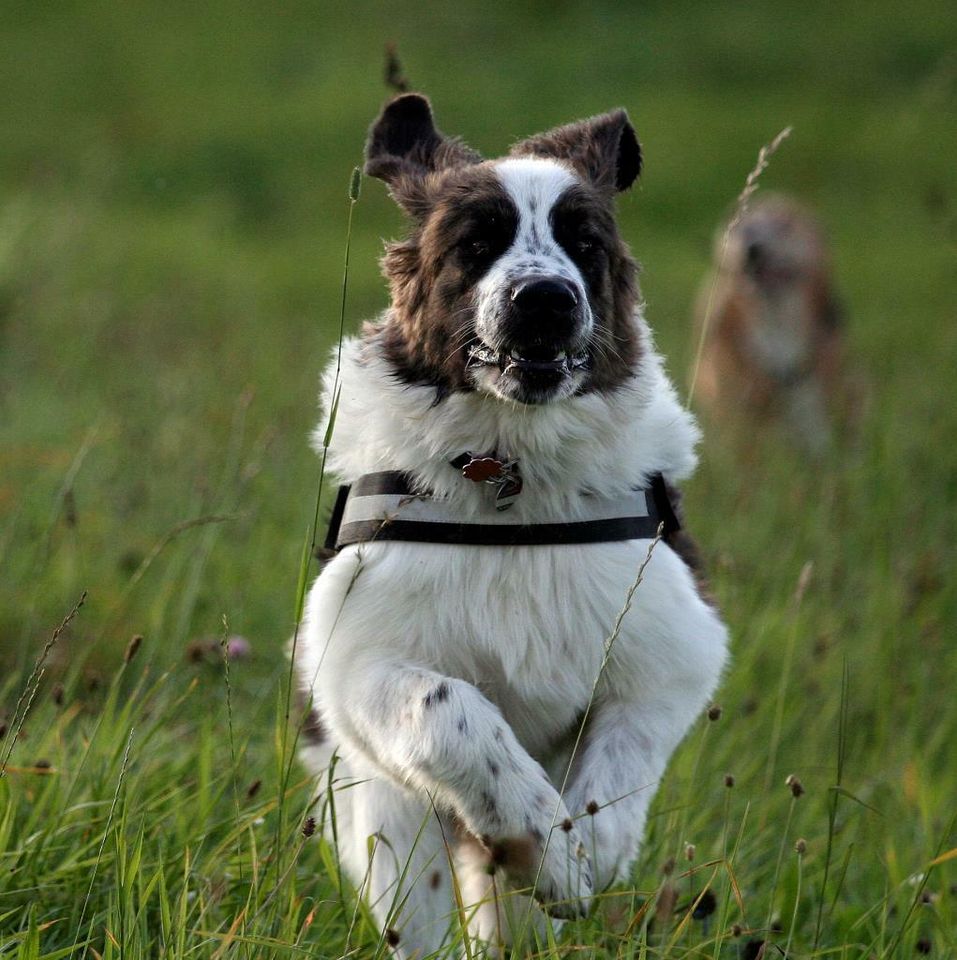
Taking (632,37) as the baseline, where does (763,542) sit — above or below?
below

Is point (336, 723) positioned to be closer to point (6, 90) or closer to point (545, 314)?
point (545, 314)

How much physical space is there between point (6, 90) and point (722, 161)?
1322 cm

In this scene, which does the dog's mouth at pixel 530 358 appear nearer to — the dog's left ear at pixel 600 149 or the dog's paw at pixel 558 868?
the dog's left ear at pixel 600 149

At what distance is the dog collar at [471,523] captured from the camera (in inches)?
134

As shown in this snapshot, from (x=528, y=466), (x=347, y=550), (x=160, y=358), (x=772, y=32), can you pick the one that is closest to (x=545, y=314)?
(x=528, y=466)

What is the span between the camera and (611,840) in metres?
3.13

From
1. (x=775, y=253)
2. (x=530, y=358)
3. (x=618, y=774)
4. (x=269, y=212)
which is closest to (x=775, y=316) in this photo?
(x=775, y=253)

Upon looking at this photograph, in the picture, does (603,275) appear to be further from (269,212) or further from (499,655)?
(269,212)

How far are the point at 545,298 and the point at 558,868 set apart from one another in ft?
4.31

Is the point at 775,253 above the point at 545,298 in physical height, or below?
below

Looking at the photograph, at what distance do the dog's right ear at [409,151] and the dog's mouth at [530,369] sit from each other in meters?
0.61

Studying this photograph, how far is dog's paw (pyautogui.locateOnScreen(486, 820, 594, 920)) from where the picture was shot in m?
2.93

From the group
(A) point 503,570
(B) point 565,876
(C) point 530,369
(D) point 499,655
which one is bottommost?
(B) point 565,876

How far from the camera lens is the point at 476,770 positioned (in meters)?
3.07
